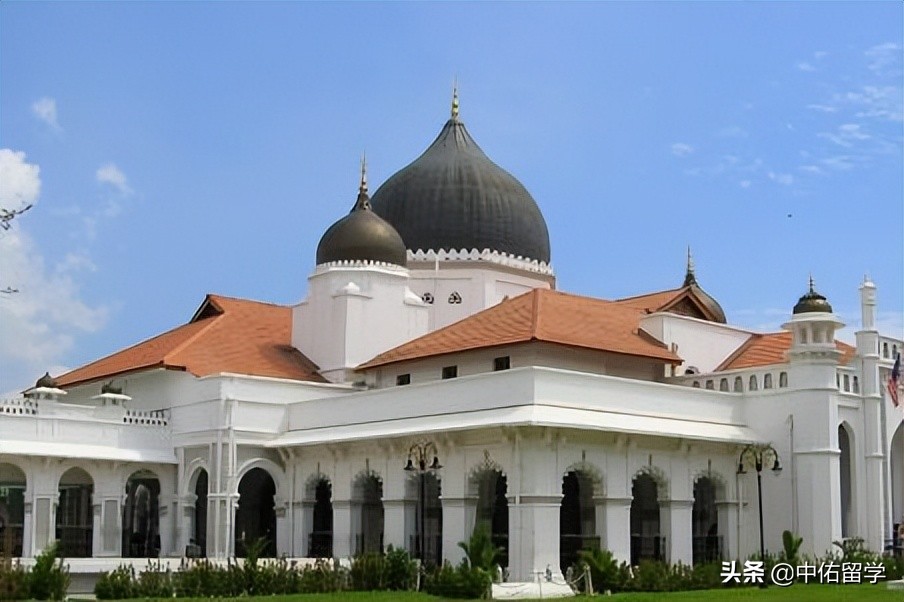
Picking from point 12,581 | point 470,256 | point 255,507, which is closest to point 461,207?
point 470,256

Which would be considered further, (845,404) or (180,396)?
(180,396)

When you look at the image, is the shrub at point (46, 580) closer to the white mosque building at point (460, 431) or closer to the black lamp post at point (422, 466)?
the black lamp post at point (422, 466)

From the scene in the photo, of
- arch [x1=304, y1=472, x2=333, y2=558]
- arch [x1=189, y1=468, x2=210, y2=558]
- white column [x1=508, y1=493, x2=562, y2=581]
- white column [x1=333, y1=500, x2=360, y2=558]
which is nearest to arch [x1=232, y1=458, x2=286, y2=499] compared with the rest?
arch [x1=304, y1=472, x2=333, y2=558]

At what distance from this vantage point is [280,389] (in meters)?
37.3

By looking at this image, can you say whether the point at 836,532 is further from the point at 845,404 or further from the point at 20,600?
the point at 20,600

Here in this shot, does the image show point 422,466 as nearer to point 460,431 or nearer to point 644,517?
point 460,431

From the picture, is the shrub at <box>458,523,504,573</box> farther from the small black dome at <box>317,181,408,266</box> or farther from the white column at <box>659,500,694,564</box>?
the small black dome at <box>317,181,408,266</box>

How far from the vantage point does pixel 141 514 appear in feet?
139

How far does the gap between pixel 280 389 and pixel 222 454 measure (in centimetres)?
277

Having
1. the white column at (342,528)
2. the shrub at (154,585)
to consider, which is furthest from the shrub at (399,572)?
the white column at (342,528)

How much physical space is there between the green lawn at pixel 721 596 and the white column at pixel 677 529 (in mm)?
5943

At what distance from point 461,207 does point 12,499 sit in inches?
669

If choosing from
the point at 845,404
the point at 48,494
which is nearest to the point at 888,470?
the point at 845,404

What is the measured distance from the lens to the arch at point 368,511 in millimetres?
34469
